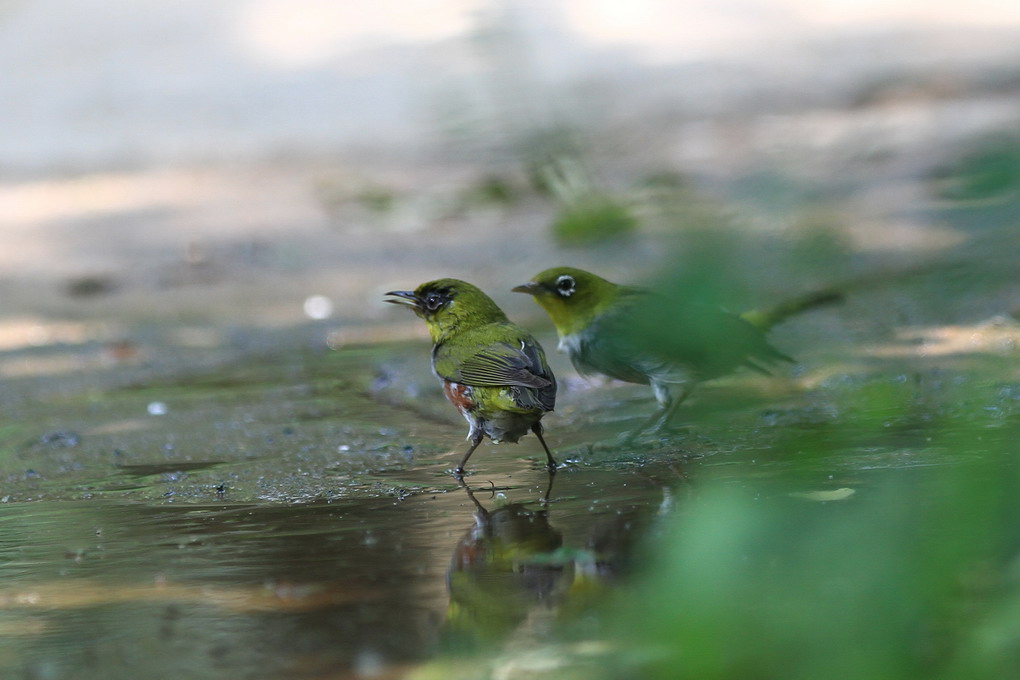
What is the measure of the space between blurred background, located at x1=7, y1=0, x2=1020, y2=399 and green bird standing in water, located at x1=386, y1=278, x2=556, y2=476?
49cm

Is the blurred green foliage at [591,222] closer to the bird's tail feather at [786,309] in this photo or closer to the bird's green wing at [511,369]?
the bird's tail feather at [786,309]

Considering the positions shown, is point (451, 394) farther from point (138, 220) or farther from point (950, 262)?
point (138, 220)

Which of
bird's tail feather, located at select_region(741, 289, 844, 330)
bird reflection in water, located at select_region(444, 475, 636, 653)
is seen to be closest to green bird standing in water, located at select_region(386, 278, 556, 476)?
bird reflection in water, located at select_region(444, 475, 636, 653)

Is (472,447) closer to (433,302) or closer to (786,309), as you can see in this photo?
(433,302)

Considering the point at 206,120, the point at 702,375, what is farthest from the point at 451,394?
the point at 206,120

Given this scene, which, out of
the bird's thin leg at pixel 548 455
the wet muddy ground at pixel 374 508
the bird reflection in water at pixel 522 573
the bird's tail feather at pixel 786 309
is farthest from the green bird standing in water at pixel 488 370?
the bird's tail feather at pixel 786 309

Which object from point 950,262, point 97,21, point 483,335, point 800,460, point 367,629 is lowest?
point 367,629

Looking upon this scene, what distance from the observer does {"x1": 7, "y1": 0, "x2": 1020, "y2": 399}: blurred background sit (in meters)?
0.96

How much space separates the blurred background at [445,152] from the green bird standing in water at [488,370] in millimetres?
491

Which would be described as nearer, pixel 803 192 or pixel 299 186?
pixel 803 192

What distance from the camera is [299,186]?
11125 mm

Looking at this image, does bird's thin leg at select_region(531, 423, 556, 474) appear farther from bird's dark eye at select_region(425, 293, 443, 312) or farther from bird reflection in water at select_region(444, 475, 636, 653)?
bird's dark eye at select_region(425, 293, 443, 312)

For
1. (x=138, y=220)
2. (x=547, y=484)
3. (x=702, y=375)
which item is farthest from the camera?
(x=138, y=220)

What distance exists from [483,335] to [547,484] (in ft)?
2.24
